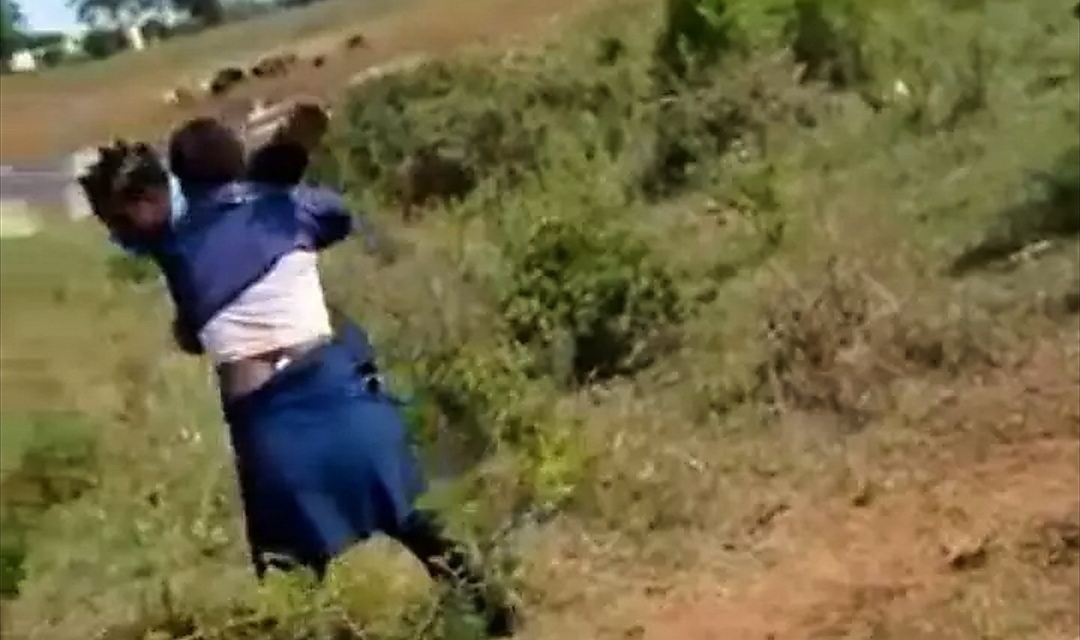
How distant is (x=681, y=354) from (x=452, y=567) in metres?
0.75

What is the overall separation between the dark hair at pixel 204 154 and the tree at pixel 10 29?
0.17 metres

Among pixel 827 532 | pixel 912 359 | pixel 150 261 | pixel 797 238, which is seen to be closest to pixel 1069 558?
pixel 827 532

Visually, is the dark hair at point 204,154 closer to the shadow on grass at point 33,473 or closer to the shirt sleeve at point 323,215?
the shirt sleeve at point 323,215

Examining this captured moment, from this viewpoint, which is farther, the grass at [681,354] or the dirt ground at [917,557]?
the dirt ground at [917,557]

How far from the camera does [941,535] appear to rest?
2.14 metres

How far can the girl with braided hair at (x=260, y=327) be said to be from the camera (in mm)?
1477

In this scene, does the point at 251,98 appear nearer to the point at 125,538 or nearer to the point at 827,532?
the point at 125,538

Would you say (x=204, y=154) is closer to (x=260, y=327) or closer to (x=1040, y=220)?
(x=260, y=327)

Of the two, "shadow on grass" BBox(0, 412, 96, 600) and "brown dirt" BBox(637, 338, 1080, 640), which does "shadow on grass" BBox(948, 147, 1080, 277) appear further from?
"shadow on grass" BBox(0, 412, 96, 600)

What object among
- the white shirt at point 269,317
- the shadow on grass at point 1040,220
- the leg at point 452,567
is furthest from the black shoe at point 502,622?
the shadow on grass at point 1040,220

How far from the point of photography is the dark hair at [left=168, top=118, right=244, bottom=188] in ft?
4.84

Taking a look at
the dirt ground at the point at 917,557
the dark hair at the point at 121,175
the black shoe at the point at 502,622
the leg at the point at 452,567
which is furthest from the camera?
the dirt ground at the point at 917,557

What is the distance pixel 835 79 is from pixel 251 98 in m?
1.02

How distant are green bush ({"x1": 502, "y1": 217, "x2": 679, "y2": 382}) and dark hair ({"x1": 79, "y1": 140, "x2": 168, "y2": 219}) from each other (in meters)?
0.74
